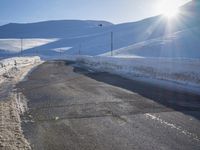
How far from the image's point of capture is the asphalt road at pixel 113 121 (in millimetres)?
6410

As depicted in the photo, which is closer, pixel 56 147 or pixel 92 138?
pixel 56 147

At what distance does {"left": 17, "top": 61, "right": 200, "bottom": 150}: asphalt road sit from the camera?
6410 millimetres

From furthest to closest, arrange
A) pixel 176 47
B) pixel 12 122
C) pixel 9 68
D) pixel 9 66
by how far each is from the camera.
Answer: pixel 176 47, pixel 9 66, pixel 9 68, pixel 12 122

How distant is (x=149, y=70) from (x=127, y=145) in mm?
14946

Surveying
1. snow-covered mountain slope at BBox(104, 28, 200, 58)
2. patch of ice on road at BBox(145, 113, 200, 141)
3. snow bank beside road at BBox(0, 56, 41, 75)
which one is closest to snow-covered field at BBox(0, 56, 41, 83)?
snow bank beside road at BBox(0, 56, 41, 75)

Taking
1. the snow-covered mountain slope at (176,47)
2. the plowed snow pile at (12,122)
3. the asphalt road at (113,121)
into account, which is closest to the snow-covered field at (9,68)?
the plowed snow pile at (12,122)

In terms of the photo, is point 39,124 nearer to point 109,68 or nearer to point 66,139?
point 66,139

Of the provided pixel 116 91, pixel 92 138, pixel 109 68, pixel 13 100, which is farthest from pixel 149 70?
pixel 92 138

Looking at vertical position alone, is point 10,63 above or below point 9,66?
above

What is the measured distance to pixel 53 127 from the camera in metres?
7.66

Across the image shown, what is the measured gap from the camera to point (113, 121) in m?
8.20

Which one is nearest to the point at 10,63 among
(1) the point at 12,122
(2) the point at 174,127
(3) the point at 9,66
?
(3) the point at 9,66

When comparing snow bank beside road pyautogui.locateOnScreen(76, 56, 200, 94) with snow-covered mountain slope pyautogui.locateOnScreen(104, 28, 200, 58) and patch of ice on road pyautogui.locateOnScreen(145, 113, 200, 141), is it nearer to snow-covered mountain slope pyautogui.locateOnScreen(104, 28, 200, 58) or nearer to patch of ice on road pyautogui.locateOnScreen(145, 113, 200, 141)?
patch of ice on road pyautogui.locateOnScreen(145, 113, 200, 141)

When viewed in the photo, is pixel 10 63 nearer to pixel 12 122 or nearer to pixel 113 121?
pixel 12 122
